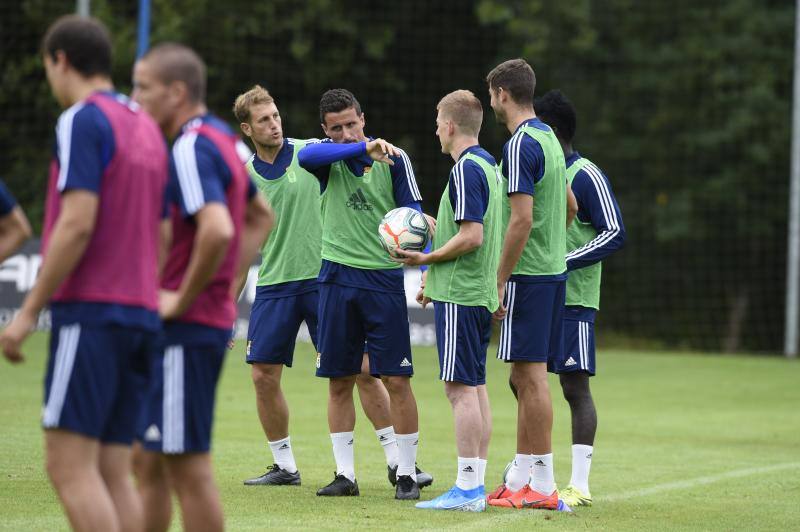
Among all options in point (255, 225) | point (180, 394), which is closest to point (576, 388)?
point (255, 225)

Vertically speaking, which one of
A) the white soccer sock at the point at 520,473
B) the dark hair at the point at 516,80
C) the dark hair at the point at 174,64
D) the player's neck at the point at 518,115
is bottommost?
the white soccer sock at the point at 520,473

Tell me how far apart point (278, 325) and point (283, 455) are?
0.80 m

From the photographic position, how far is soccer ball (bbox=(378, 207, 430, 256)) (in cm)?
702

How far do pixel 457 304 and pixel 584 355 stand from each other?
98 cm

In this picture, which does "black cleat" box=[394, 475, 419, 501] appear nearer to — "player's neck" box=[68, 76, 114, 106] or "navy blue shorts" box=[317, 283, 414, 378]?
"navy blue shorts" box=[317, 283, 414, 378]

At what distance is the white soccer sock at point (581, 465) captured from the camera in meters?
7.32

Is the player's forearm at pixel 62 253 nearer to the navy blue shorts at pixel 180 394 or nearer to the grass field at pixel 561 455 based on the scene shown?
the navy blue shorts at pixel 180 394

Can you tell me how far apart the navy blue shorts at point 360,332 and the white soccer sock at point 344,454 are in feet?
1.21

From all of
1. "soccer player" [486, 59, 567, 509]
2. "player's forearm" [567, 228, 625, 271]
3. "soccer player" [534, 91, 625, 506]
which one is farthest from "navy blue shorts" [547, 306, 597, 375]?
"player's forearm" [567, 228, 625, 271]

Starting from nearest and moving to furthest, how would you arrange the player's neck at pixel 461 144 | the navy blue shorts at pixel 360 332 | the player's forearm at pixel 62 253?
the player's forearm at pixel 62 253 < the player's neck at pixel 461 144 < the navy blue shorts at pixel 360 332

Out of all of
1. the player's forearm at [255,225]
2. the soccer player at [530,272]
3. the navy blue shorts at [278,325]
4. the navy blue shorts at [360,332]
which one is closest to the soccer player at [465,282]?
the soccer player at [530,272]

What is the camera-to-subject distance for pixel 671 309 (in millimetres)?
26812

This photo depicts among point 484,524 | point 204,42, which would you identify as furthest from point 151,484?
point 204,42

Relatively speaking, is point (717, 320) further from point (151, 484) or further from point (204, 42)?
point (151, 484)
